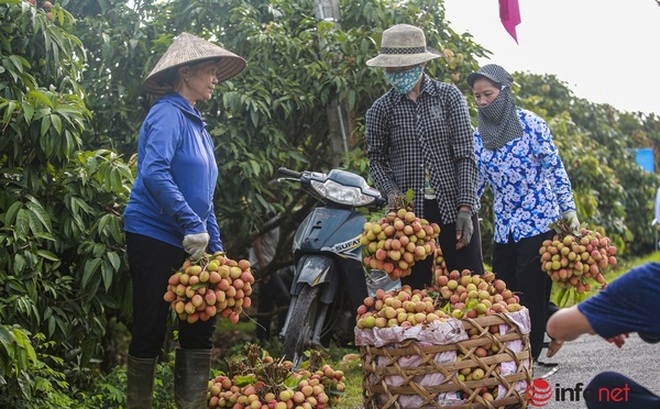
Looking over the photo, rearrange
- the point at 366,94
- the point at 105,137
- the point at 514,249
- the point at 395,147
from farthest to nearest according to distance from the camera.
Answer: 1. the point at 366,94
2. the point at 105,137
3. the point at 514,249
4. the point at 395,147

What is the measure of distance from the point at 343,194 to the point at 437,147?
1.10 meters

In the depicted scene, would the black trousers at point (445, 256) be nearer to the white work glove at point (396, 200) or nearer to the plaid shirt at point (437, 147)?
the plaid shirt at point (437, 147)

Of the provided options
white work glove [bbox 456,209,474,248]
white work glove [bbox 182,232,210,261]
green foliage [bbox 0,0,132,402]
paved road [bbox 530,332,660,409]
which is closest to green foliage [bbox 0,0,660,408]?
green foliage [bbox 0,0,132,402]

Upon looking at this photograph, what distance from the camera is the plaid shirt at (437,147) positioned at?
593 cm

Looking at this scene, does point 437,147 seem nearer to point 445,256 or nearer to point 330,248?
point 445,256

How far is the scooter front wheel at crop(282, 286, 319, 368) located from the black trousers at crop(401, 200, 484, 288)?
83cm

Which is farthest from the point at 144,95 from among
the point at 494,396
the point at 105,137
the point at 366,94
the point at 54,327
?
the point at 494,396

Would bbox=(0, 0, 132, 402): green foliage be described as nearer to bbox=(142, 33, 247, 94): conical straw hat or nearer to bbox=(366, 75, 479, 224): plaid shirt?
bbox=(142, 33, 247, 94): conical straw hat

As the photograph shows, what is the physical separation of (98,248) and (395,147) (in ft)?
6.18

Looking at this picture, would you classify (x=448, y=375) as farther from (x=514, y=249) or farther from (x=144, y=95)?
(x=144, y=95)

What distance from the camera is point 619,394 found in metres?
3.65

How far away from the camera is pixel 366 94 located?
8.24 m

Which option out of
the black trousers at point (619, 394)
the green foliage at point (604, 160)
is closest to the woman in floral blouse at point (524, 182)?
the black trousers at point (619, 394)

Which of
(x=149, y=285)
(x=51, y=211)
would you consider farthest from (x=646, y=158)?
(x=149, y=285)
